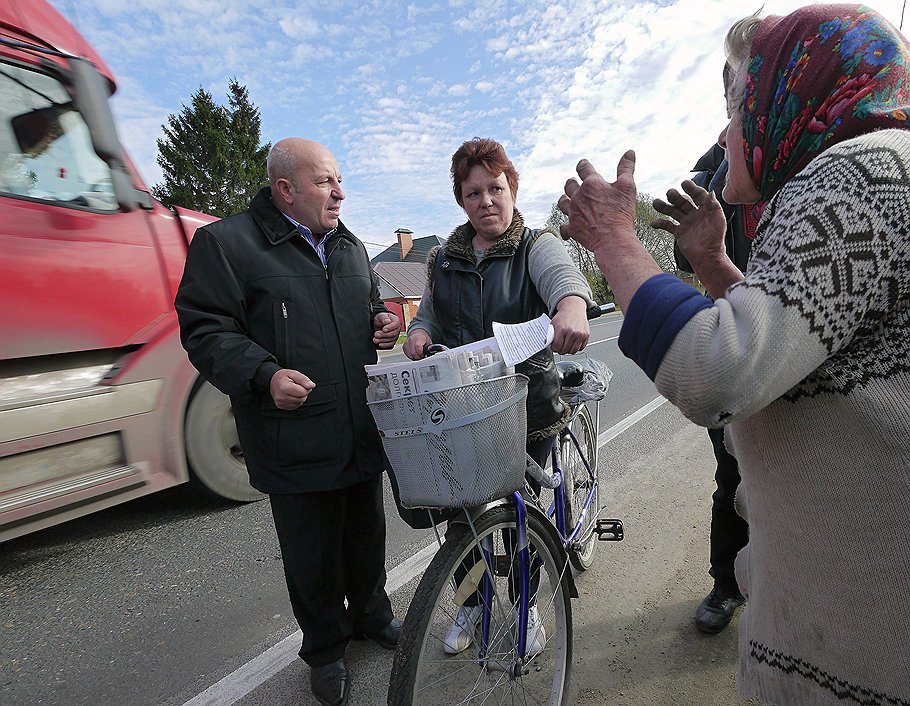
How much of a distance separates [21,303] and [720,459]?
373 cm

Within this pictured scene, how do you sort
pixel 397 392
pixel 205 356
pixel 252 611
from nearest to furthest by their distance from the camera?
pixel 397 392 < pixel 205 356 < pixel 252 611

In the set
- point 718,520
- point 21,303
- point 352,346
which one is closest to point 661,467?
point 718,520

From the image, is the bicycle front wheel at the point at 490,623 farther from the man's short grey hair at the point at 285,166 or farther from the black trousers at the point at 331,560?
the man's short grey hair at the point at 285,166

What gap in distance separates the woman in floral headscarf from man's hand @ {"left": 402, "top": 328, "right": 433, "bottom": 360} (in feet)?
3.37

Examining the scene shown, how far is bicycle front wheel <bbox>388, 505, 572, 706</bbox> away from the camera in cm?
144

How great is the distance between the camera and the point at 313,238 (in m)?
2.12

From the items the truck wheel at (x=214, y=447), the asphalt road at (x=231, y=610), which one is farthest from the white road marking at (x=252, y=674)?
the truck wheel at (x=214, y=447)

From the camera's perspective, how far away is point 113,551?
332 centimetres

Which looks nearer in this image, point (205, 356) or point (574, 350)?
point (574, 350)

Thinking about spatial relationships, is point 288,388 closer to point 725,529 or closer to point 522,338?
point 522,338

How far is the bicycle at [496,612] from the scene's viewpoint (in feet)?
4.65

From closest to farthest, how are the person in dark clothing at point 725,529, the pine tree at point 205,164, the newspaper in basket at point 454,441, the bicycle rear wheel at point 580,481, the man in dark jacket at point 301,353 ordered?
the newspaper in basket at point 454,441 → the man in dark jacket at point 301,353 → the person in dark clothing at point 725,529 → the bicycle rear wheel at point 580,481 → the pine tree at point 205,164

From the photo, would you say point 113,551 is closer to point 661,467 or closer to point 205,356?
point 205,356

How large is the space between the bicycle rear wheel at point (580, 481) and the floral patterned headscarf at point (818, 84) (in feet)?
5.46
